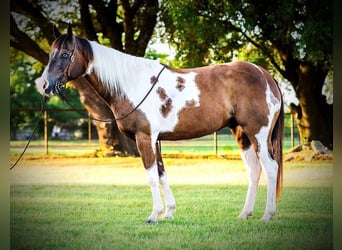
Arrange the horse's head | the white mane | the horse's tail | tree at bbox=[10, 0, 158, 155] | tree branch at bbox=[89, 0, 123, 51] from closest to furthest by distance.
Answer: the horse's head → the white mane → the horse's tail → tree at bbox=[10, 0, 158, 155] → tree branch at bbox=[89, 0, 123, 51]

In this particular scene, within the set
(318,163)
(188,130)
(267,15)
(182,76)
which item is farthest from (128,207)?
(267,15)

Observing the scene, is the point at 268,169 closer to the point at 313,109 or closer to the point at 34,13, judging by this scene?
the point at 313,109

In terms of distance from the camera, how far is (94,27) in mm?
4930

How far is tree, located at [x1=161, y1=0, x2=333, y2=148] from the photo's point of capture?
4789mm

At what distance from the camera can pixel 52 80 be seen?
174 inches

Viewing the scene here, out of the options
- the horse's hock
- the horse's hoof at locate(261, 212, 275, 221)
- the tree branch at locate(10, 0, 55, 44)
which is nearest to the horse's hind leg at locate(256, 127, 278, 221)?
the horse's hoof at locate(261, 212, 275, 221)

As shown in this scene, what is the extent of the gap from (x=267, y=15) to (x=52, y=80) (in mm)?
1705

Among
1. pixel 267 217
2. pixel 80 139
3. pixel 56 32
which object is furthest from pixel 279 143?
pixel 56 32

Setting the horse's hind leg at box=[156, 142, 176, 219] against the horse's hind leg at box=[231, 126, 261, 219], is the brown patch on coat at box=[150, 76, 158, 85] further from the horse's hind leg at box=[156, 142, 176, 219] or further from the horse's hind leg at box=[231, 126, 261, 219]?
the horse's hind leg at box=[231, 126, 261, 219]

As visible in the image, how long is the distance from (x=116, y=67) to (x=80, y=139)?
0.72 m

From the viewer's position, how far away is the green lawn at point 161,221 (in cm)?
450

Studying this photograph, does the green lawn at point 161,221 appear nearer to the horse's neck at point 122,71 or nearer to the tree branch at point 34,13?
the horse's neck at point 122,71

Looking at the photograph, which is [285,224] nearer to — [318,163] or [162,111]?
[318,163]

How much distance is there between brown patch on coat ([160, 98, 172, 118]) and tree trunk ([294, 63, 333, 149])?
39.6 inches
